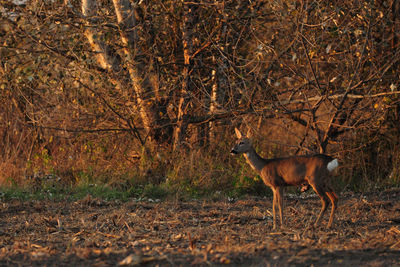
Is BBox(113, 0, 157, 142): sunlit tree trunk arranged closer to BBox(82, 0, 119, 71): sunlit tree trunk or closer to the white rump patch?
BBox(82, 0, 119, 71): sunlit tree trunk

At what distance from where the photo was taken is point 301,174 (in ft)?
20.6

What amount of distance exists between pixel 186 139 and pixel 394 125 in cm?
408

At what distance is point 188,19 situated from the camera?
31.6 feet

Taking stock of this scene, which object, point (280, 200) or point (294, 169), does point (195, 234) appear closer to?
point (280, 200)

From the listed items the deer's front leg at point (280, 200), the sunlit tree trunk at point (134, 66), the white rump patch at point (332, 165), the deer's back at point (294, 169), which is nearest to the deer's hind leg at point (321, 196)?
the deer's back at point (294, 169)

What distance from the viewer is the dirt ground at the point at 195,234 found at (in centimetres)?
455

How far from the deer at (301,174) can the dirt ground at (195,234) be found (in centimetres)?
31

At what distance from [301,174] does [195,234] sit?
4.84 feet

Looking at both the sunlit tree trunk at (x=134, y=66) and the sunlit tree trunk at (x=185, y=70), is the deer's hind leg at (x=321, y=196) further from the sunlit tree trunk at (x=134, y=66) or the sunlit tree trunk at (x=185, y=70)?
the sunlit tree trunk at (x=134, y=66)

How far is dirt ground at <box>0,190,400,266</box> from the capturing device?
14.9 feet

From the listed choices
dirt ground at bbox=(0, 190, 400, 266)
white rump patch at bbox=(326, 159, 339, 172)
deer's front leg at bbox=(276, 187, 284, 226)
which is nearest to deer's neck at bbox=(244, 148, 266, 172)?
deer's front leg at bbox=(276, 187, 284, 226)

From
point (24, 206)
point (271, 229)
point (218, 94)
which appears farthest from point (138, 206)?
point (218, 94)

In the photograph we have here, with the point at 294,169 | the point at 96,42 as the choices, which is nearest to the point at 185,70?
the point at 96,42

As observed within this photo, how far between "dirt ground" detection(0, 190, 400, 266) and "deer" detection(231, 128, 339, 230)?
31 centimetres
